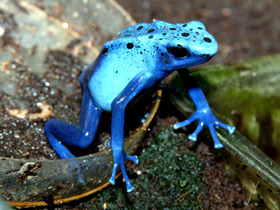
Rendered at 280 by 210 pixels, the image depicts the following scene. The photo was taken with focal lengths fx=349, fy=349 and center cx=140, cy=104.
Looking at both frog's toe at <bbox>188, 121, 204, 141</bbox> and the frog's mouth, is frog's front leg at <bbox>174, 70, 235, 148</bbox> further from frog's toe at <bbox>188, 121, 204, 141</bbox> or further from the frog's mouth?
the frog's mouth

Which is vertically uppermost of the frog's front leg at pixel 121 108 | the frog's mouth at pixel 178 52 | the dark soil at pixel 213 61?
the frog's mouth at pixel 178 52

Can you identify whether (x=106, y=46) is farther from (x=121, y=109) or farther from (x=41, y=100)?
(x=41, y=100)

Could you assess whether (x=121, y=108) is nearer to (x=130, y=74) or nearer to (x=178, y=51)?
(x=130, y=74)

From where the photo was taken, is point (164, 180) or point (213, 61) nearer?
point (164, 180)

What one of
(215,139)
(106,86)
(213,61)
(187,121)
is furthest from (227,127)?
(213,61)

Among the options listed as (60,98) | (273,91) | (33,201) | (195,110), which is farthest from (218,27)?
(33,201)

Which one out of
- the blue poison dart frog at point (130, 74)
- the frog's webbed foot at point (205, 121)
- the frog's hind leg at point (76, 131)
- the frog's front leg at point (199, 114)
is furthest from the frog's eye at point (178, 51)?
the frog's hind leg at point (76, 131)

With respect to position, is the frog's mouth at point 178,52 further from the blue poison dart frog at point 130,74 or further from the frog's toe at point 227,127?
the frog's toe at point 227,127

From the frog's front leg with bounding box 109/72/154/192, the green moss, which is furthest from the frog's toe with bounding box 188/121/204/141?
the frog's front leg with bounding box 109/72/154/192
